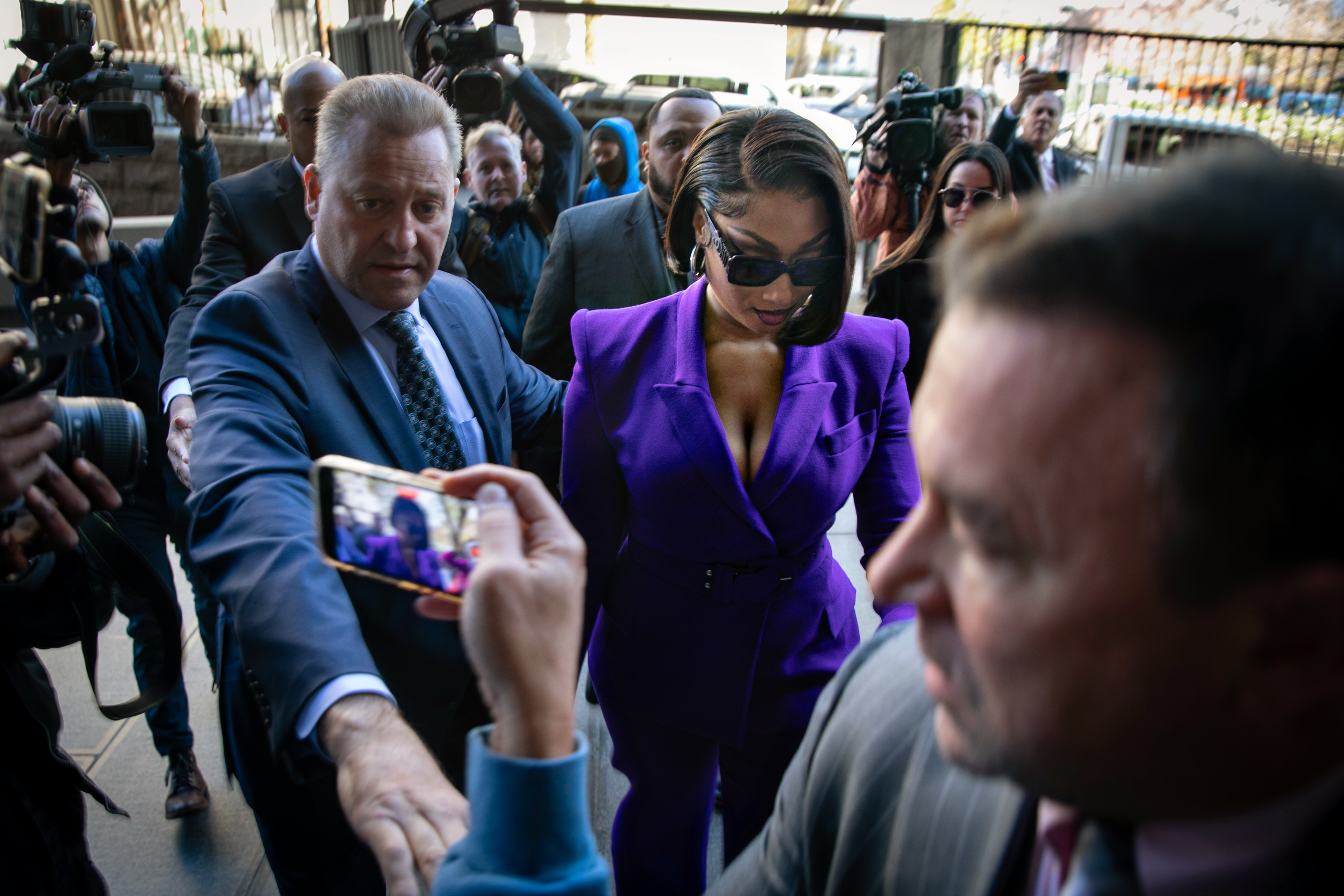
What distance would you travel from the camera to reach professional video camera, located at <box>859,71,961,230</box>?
13.0ft

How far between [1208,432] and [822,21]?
7.73 m

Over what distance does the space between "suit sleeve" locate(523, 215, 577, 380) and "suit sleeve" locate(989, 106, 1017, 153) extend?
10.6 ft

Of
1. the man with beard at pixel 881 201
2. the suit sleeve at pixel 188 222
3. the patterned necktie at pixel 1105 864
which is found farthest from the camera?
the man with beard at pixel 881 201

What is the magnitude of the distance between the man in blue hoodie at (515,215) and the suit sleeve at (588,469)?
204cm

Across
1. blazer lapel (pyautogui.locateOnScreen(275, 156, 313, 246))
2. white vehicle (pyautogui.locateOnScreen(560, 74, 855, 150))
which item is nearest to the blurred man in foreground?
blazer lapel (pyautogui.locateOnScreen(275, 156, 313, 246))

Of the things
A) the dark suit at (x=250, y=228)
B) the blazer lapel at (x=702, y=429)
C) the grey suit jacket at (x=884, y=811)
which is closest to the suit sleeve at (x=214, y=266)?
the dark suit at (x=250, y=228)

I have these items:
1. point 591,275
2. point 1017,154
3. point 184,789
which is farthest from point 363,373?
point 1017,154

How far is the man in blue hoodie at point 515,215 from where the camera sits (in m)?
3.92

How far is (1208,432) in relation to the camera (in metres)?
0.55

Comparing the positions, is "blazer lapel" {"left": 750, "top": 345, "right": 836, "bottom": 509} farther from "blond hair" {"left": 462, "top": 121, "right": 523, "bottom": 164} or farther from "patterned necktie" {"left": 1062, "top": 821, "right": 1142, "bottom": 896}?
"blond hair" {"left": 462, "top": 121, "right": 523, "bottom": 164}

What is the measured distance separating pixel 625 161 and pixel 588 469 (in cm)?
365

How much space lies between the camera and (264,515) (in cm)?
138

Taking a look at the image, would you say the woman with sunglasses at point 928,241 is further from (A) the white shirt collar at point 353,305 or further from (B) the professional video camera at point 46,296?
(B) the professional video camera at point 46,296

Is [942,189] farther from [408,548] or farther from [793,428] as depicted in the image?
[408,548]
